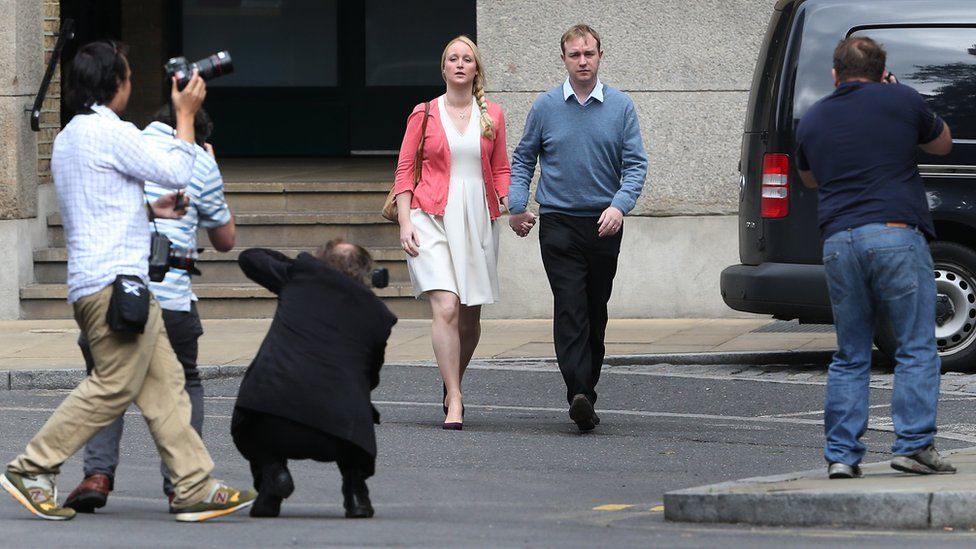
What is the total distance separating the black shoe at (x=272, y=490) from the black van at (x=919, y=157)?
4581 millimetres

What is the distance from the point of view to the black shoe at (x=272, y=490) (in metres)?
6.51

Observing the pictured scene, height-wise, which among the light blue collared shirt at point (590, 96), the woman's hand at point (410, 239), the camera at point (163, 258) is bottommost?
the woman's hand at point (410, 239)

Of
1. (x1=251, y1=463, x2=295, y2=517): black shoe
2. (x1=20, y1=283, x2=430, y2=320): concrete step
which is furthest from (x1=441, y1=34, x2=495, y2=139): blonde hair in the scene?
(x1=20, y1=283, x2=430, y2=320): concrete step

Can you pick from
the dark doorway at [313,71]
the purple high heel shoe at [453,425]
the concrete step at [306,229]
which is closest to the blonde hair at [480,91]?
the purple high heel shoe at [453,425]

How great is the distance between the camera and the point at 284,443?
21.3 feet

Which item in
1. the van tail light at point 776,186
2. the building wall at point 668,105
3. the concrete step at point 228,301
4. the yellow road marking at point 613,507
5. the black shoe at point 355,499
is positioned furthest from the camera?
the concrete step at point 228,301

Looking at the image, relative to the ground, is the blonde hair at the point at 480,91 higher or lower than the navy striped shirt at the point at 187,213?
higher

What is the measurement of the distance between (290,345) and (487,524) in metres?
0.91

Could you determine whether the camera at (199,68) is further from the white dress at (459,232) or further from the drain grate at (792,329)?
the drain grate at (792,329)

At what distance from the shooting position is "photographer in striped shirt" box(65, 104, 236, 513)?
6.64 metres

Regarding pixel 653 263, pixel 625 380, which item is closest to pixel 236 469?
pixel 625 380

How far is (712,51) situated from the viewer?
1352 centimetres

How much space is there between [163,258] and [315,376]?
0.64 m

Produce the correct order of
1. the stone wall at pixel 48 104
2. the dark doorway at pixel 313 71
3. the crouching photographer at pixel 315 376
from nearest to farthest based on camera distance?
the crouching photographer at pixel 315 376 → the stone wall at pixel 48 104 → the dark doorway at pixel 313 71
